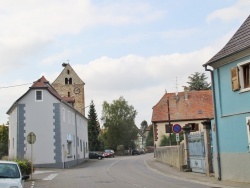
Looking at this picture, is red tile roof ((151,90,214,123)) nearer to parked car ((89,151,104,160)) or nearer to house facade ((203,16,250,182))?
parked car ((89,151,104,160))

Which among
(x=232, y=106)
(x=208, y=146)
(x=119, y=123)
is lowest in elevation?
(x=208, y=146)

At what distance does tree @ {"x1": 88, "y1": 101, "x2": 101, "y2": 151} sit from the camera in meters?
91.1

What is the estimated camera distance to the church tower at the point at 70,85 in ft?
281

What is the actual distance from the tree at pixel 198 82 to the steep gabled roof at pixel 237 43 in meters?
70.1

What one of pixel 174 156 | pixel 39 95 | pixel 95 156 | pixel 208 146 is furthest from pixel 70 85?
pixel 208 146

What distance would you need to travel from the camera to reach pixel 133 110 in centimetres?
9931

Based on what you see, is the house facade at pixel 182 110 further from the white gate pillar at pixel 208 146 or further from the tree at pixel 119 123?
the white gate pillar at pixel 208 146

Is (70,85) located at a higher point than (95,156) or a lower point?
higher

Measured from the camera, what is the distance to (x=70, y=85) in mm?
86062

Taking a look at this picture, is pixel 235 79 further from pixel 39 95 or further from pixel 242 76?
pixel 39 95

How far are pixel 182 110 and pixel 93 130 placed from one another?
93.3 feet

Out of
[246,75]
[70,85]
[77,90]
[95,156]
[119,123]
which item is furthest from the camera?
[119,123]

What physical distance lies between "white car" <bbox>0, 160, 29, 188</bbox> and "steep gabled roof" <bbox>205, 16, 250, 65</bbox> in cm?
1172

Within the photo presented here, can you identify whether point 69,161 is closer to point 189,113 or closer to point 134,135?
point 189,113
